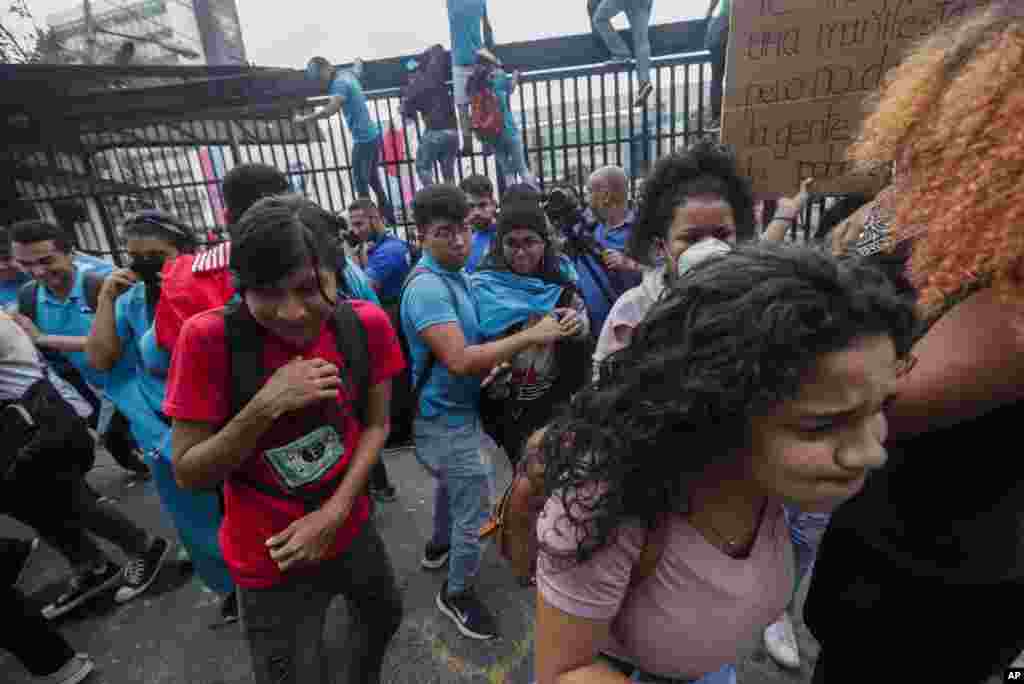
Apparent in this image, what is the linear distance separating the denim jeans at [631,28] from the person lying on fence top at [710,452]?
17.7 feet

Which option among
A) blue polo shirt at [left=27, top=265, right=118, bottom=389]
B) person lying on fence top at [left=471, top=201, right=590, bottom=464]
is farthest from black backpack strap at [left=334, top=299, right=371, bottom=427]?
blue polo shirt at [left=27, top=265, right=118, bottom=389]

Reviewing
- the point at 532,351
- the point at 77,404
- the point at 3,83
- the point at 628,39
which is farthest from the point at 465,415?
the point at 3,83

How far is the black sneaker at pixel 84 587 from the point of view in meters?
2.61

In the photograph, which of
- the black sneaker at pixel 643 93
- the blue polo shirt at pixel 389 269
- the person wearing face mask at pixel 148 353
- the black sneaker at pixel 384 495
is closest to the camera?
the person wearing face mask at pixel 148 353

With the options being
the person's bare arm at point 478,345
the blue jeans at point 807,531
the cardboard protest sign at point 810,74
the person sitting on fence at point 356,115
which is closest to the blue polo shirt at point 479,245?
the person's bare arm at point 478,345

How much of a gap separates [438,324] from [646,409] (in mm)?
1346

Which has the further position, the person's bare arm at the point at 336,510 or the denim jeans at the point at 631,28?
the denim jeans at the point at 631,28

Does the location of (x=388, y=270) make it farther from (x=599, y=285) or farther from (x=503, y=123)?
(x=503, y=123)

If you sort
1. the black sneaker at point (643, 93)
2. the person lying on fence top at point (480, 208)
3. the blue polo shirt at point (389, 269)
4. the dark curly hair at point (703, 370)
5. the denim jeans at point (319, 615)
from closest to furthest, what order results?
the dark curly hair at point (703, 370) < the denim jeans at point (319, 615) < the blue polo shirt at point (389, 269) < the person lying on fence top at point (480, 208) < the black sneaker at point (643, 93)

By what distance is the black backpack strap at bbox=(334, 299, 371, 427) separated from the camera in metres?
1.51

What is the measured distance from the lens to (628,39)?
5.49m

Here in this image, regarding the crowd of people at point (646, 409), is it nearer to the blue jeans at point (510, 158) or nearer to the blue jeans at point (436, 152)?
the blue jeans at point (510, 158)

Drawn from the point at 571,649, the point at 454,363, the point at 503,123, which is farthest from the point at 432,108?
the point at 571,649

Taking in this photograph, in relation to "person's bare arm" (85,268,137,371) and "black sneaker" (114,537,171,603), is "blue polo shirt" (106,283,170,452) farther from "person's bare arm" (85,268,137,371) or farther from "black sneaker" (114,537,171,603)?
"black sneaker" (114,537,171,603)
